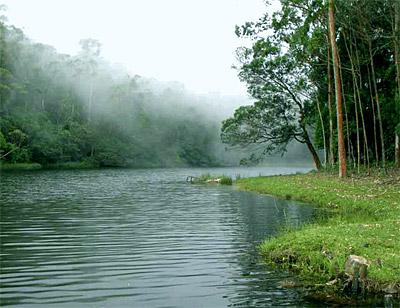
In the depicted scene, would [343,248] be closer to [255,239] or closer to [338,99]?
[255,239]

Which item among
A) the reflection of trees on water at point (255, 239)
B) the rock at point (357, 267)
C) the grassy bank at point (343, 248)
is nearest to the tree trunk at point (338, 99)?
the reflection of trees on water at point (255, 239)

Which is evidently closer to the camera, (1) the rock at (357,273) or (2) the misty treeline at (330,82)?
(1) the rock at (357,273)

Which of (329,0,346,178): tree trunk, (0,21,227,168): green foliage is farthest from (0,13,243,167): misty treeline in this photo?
(329,0,346,178): tree trunk

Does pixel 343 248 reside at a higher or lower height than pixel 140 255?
higher

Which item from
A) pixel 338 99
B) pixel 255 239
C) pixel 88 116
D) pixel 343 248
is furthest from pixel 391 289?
pixel 88 116

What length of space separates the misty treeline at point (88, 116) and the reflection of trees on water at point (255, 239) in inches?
2345

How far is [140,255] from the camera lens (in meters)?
14.8

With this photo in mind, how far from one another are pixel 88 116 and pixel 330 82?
95303mm

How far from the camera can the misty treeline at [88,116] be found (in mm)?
100438

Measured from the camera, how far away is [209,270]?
1304 centimetres

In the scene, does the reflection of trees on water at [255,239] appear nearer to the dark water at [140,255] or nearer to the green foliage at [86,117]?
the dark water at [140,255]

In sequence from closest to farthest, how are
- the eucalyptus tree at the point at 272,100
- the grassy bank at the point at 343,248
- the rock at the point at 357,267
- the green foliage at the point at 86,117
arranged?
the rock at the point at 357,267
the grassy bank at the point at 343,248
the eucalyptus tree at the point at 272,100
the green foliage at the point at 86,117

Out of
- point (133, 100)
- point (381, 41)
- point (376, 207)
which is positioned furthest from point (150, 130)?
point (376, 207)

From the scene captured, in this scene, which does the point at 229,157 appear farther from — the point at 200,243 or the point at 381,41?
the point at 200,243
